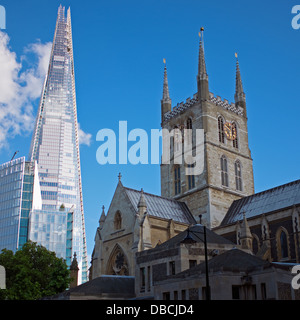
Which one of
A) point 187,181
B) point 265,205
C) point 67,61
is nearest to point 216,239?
point 265,205

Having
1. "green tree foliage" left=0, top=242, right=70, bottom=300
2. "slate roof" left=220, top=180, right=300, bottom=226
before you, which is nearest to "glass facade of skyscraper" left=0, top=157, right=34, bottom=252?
"green tree foliage" left=0, top=242, right=70, bottom=300

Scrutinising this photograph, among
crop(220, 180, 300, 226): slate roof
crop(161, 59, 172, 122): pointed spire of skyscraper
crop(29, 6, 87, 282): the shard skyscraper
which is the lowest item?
crop(220, 180, 300, 226): slate roof

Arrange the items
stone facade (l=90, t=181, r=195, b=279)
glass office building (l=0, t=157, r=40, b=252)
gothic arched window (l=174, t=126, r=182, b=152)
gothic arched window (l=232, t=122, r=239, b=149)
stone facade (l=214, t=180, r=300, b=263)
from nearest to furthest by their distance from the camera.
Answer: stone facade (l=214, t=180, r=300, b=263) < stone facade (l=90, t=181, r=195, b=279) < gothic arched window (l=174, t=126, r=182, b=152) < gothic arched window (l=232, t=122, r=239, b=149) < glass office building (l=0, t=157, r=40, b=252)

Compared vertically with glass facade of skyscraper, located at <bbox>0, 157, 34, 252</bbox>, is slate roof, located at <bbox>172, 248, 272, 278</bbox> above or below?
below

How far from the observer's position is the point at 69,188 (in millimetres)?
163250

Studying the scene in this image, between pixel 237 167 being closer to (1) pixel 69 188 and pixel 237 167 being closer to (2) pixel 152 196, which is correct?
(2) pixel 152 196

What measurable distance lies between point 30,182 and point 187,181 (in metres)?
80.9

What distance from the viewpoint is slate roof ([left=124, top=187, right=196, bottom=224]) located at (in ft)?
158

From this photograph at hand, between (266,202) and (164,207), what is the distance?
1101 centimetres

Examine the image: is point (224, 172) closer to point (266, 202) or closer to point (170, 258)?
point (266, 202)

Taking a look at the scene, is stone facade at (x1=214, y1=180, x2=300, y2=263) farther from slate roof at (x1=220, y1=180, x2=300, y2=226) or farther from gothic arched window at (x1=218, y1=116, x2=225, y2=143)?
gothic arched window at (x1=218, y1=116, x2=225, y2=143)

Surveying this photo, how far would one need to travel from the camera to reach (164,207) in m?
50.9

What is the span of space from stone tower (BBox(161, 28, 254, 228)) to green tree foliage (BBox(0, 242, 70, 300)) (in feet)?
54.4

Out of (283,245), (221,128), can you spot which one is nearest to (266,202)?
(283,245)
